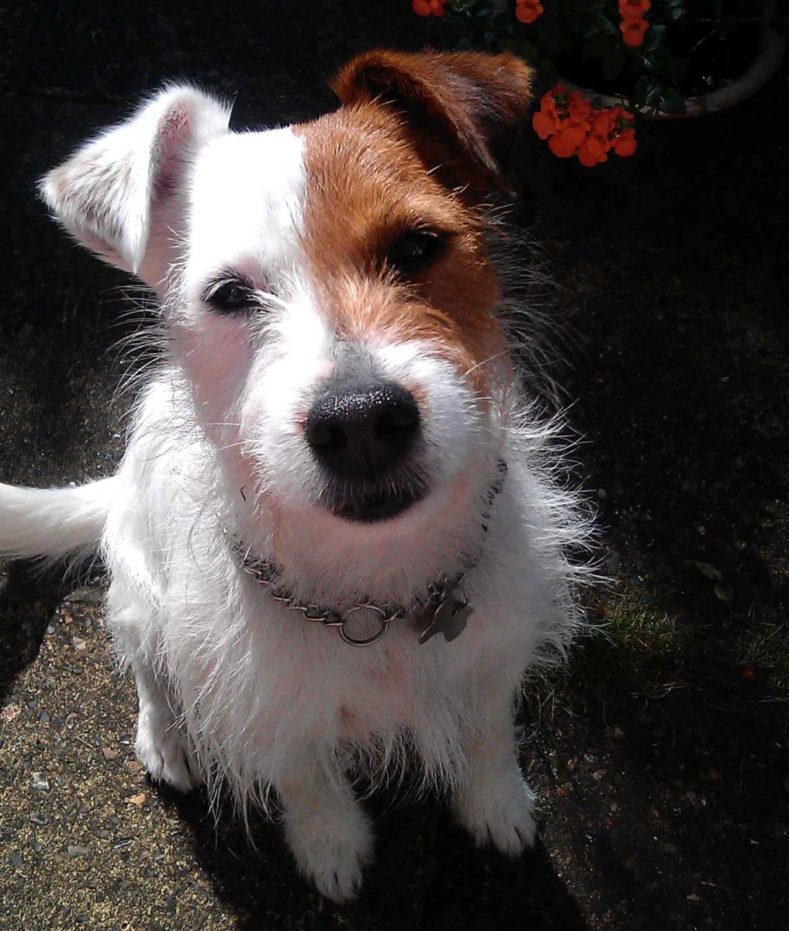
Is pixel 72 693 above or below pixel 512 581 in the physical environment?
below

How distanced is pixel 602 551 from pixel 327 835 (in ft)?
4.09

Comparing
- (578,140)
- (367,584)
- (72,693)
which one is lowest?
(72,693)

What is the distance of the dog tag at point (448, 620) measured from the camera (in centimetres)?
Answer: 201

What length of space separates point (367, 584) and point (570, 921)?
1198 mm

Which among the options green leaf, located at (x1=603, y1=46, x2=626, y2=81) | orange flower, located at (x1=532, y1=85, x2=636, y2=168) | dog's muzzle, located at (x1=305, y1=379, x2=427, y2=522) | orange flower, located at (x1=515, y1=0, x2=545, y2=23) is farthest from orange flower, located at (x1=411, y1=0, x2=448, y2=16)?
dog's muzzle, located at (x1=305, y1=379, x2=427, y2=522)

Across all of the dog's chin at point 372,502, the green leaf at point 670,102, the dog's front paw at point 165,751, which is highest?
the green leaf at point 670,102

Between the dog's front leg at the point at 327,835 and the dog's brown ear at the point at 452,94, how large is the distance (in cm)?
159

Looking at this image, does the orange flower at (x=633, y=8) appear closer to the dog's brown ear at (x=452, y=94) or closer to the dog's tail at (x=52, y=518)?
the dog's brown ear at (x=452, y=94)

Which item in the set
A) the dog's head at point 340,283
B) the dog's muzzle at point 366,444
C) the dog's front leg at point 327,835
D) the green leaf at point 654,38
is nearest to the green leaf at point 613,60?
the green leaf at point 654,38

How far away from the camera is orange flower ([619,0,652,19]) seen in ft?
8.81

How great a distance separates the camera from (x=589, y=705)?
2.77 m

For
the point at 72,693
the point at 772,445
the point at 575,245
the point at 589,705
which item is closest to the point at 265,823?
the point at 72,693

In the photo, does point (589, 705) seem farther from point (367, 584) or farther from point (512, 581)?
point (367, 584)

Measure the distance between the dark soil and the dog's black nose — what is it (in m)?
1.50
